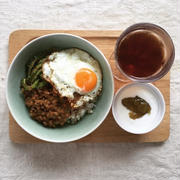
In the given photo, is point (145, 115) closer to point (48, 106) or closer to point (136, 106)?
point (136, 106)

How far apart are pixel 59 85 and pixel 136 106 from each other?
60cm

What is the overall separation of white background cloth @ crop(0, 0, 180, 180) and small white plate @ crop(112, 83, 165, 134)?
0.66ft

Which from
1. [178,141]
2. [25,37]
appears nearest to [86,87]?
[25,37]

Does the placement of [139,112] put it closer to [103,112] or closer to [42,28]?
[103,112]

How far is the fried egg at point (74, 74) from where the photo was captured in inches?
64.5

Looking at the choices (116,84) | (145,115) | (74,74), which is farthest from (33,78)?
(145,115)

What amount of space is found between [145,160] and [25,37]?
1.35m

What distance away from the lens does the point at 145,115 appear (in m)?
1.83

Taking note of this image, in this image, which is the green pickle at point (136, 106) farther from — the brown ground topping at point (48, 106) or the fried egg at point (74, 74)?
the brown ground topping at point (48, 106)

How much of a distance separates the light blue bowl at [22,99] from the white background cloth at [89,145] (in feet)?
0.87

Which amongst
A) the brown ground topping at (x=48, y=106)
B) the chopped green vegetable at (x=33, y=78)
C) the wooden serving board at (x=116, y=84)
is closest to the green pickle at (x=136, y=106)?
the wooden serving board at (x=116, y=84)

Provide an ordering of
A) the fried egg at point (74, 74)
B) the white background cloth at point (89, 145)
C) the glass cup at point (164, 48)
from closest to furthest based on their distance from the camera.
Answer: the glass cup at point (164, 48)
the fried egg at point (74, 74)
the white background cloth at point (89, 145)

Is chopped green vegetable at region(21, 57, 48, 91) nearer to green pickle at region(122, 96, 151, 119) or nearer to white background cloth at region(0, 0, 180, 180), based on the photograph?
white background cloth at region(0, 0, 180, 180)

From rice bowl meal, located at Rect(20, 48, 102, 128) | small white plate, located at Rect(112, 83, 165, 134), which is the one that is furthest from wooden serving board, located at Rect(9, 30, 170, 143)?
rice bowl meal, located at Rect(20, 48, 102, 128)
